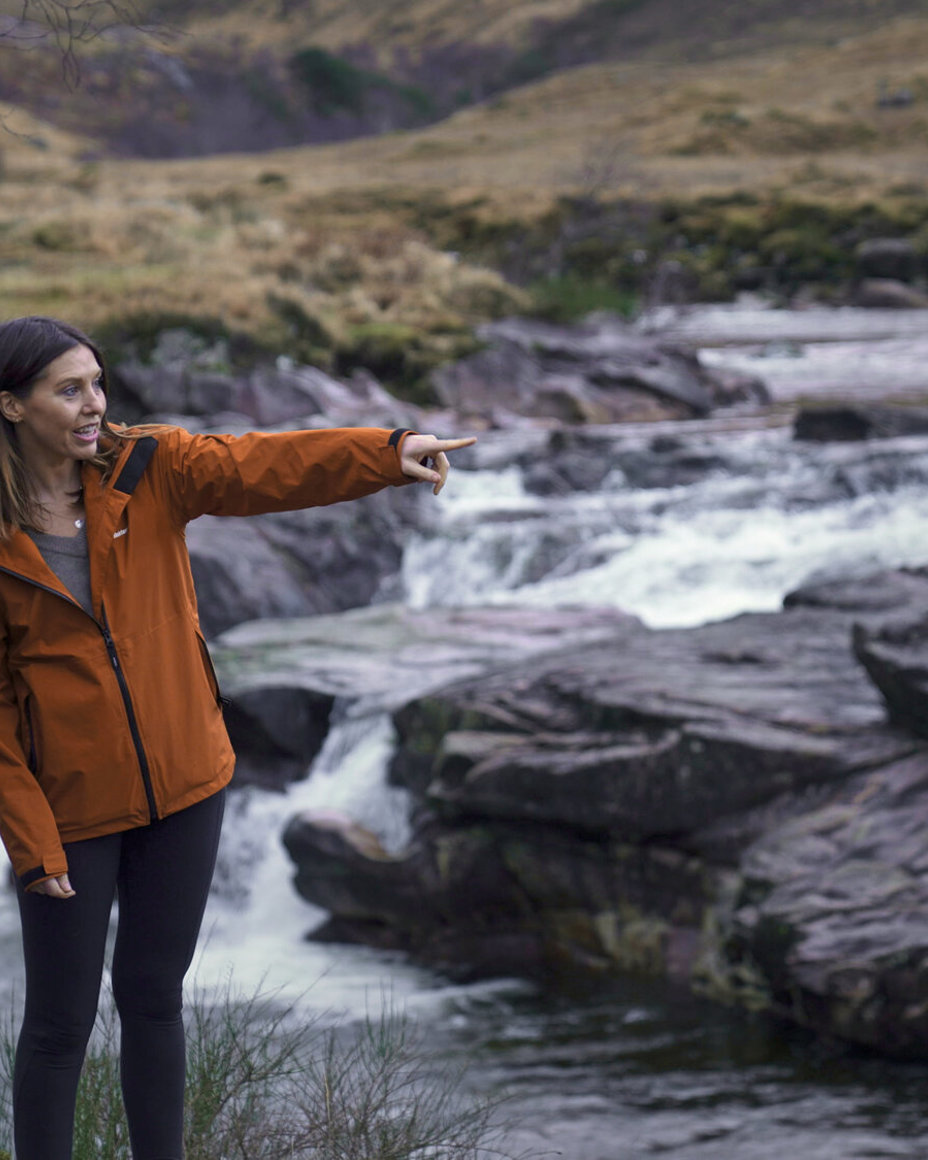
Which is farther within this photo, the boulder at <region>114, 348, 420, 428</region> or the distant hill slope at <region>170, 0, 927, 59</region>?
the distant hill slope at <region>170, 0, 927, 59</region>

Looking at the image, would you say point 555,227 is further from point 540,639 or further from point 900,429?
point 540,639

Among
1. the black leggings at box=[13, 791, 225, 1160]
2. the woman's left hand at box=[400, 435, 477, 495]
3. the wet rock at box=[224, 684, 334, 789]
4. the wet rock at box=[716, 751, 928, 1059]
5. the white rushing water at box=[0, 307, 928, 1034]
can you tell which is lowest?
the white rushing water at box=[0, 307, 928, 1034]

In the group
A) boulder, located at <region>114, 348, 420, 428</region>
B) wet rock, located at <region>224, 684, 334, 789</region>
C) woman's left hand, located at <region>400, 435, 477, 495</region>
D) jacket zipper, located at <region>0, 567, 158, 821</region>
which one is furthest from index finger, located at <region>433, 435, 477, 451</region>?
boulder, located at <region>114, 348, 420, 428</region>

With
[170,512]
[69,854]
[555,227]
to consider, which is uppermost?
[170,512]

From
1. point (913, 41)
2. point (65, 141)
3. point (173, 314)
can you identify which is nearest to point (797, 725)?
point (173, 314)

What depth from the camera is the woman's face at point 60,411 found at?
8.28ft

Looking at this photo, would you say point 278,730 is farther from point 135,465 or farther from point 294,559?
point 135,465

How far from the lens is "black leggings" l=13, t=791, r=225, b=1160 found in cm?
254

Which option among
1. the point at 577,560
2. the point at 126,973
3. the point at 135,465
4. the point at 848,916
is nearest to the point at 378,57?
A: the point at 577,560

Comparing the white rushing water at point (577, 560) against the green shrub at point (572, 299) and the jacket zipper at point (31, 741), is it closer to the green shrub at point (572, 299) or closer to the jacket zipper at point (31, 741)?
the jacket zipper at point (31, 741)

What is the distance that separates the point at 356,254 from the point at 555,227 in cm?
1336

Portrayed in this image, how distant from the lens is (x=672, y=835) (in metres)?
5.61

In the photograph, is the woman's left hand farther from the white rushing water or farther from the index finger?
the white rushing water

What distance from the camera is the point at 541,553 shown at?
36.6 ft
